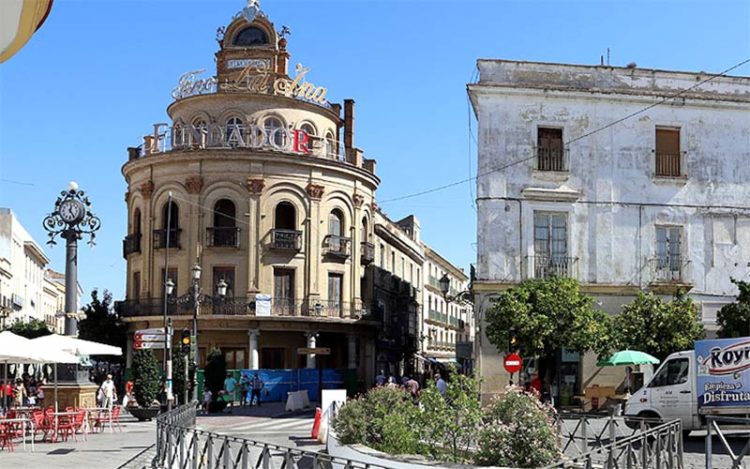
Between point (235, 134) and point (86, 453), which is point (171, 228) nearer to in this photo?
point (235, 134)

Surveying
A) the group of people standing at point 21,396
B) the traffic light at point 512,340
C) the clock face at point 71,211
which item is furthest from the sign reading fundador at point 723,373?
the group of people standing at point 21,396

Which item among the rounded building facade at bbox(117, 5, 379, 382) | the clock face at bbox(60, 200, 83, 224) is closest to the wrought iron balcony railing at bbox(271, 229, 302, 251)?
the rounded building facade at bbox(117, 5, 379, 382)

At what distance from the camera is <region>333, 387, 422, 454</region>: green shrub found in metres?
13.0

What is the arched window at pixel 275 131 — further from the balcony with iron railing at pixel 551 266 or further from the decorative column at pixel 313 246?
the balcony with iron railing at pixel 551 266

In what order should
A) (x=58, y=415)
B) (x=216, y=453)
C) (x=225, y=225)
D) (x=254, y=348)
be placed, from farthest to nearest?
(x=225, y=225), (x=254, y=348), (x=58, y=415), (x=216, y=453)

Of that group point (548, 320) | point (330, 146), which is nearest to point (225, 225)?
point (330, 146)

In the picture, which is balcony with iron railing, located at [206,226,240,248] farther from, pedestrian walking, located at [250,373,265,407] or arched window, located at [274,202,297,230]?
pedestrian walking, located at [250,373,265,407]

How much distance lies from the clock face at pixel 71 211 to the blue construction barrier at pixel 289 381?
16.6 metres

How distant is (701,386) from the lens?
66.1ft

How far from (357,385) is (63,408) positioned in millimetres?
22473

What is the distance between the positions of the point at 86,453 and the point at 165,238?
27.4m

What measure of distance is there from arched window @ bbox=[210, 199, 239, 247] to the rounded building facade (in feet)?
0.17

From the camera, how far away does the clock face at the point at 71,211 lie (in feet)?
78.3

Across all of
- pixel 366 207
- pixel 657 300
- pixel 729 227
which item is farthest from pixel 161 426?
pixel 366 207
